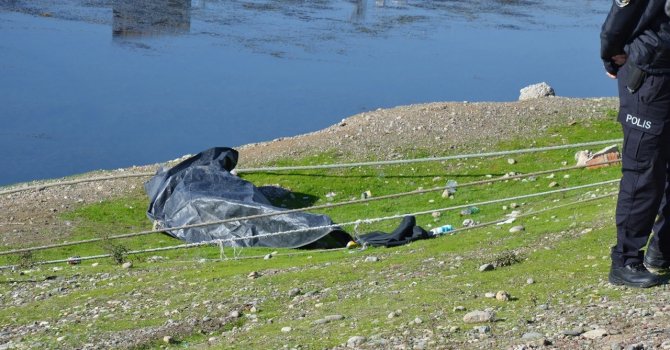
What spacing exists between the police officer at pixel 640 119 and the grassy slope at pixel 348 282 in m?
0.60

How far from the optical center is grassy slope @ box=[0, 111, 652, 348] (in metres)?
8.20

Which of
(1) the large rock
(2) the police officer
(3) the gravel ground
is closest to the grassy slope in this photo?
(2) the police officer

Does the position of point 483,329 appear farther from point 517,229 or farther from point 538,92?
point 538,92

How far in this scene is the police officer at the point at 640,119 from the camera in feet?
23.8

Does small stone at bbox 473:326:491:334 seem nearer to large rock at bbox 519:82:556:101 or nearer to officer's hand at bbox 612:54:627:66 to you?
officer's hand at bbox 612:54:627:66

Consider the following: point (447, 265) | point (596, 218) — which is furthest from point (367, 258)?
point (596, 218)

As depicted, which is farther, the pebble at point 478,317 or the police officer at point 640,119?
the pebble at point 478,317

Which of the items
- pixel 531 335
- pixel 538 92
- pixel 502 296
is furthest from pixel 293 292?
pixel 538 92

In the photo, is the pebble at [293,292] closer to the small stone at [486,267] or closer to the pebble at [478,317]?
the small stone at [486,267]

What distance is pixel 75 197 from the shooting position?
1911 centimetres

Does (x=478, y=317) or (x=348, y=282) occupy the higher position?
(x=478, y=317)

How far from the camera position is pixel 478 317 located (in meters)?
7.59

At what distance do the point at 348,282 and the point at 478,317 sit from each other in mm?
2895

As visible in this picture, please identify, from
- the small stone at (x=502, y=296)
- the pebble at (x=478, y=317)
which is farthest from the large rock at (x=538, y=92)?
the pebble at (x=478, y=317)
